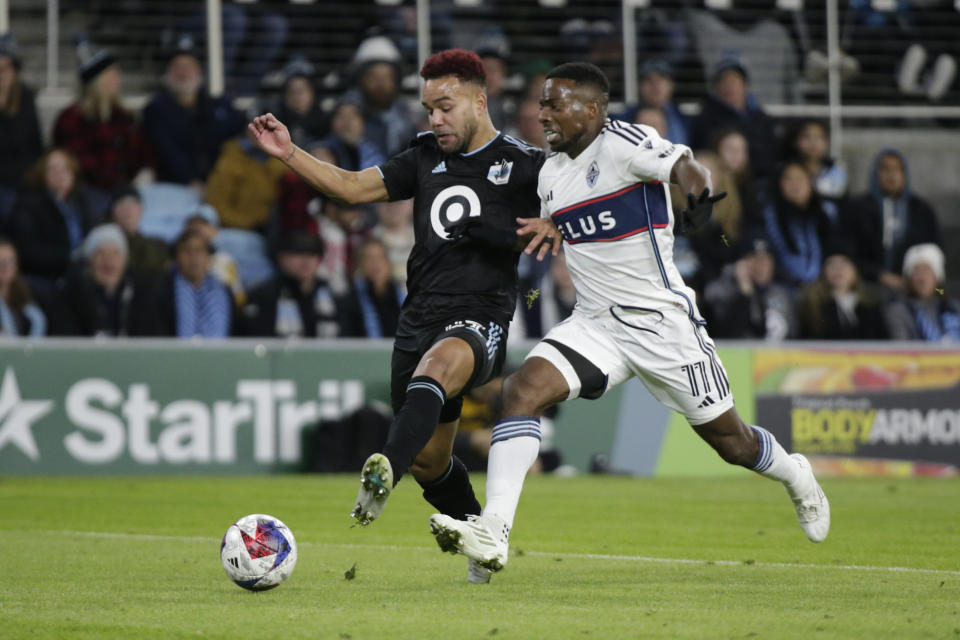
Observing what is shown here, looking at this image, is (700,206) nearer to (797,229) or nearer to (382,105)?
(382,105)

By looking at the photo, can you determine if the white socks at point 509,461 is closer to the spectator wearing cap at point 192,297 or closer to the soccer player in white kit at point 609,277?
the soccer player in white kit at point 609,277

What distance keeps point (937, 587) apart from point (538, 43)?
529 inches

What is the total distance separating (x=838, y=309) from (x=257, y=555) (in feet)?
36.3

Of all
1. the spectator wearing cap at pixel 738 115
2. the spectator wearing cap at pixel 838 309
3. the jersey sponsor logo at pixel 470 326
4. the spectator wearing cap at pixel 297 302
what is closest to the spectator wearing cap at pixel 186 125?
the spectator wearing cap at pixel 297 302

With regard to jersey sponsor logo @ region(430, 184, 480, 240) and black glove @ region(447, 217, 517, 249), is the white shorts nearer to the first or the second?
black glove @ region(447, 217, 517, 249)

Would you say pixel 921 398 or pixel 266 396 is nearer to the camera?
pixel 266 396

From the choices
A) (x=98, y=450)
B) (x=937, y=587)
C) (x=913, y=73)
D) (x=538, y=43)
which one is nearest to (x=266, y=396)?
(x=98, y=450)

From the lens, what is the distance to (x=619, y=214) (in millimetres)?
7250

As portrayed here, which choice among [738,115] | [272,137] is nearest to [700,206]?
[272,137]

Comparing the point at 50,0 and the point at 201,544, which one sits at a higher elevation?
the point at 50,0

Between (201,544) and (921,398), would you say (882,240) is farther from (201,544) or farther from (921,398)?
(201,544)

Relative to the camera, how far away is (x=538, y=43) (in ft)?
63.3

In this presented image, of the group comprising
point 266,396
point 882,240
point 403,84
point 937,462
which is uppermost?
point 403,84

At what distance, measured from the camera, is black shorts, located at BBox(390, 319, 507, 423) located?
7.10 meters
